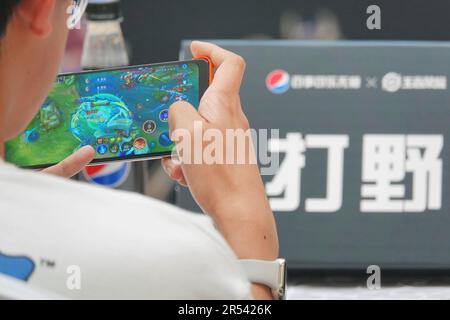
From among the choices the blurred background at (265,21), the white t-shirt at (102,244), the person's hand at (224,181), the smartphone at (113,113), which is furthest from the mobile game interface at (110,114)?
the blurred background at (265,21)

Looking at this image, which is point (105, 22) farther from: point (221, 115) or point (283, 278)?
point (283, 278)

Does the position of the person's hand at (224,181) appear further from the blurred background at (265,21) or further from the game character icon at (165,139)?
the blurred background at (265,21)

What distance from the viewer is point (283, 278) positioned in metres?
0.62

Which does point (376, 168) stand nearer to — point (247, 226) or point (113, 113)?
point (113, 113)

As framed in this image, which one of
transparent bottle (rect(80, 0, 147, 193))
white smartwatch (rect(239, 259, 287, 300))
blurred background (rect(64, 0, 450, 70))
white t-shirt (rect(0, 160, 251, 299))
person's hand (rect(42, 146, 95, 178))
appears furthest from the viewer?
blurred background (rect(64, 0, 450, 70))

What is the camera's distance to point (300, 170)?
2.06 metres

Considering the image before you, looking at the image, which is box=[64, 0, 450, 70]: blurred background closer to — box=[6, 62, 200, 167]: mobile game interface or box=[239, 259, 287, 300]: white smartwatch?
box=[6, 62, 200, 167]: mobile game interface

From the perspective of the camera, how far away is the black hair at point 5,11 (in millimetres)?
531

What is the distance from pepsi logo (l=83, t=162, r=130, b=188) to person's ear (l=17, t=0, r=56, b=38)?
1.46 metres

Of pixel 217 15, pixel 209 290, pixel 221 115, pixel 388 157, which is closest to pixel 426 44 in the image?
pixel 388 157

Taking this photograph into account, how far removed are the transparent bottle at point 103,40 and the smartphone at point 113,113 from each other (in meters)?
0.98

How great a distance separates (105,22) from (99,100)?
3.52 feet

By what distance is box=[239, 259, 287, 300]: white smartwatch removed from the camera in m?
0.59

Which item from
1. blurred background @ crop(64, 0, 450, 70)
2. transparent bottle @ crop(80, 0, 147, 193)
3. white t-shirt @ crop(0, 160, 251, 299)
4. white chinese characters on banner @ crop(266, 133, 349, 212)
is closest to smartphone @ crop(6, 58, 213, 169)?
white t-shirt @ crop(0, 160, 251, 299)
